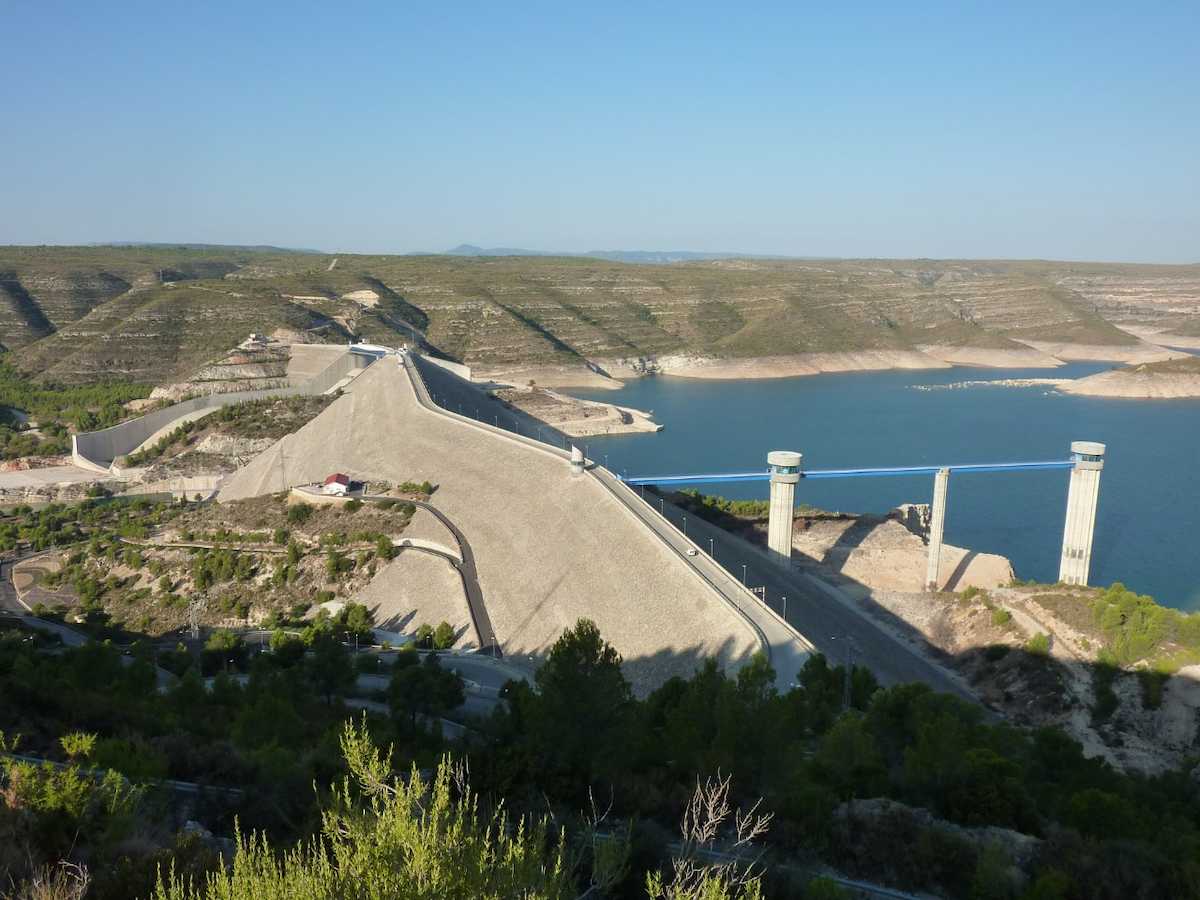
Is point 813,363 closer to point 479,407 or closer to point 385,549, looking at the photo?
point 479,407

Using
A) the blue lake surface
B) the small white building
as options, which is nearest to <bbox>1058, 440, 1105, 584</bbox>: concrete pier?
the blue lake surface

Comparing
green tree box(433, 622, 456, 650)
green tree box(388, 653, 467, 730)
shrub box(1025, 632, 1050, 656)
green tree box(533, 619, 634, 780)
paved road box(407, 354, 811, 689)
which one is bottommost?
green tree box(433, 622, 456, 650)

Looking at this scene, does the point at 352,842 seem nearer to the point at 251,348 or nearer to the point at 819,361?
the point at 251,348

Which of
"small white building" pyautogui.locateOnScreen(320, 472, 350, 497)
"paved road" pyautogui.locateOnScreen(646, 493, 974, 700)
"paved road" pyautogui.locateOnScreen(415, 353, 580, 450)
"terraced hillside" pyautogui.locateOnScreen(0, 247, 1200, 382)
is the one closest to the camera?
"paved road" pyautogui.locateOnScreen(646, 493, 974, 700)

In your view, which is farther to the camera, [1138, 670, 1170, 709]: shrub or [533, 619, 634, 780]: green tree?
[1138, 670, 1170, 709]: shrub

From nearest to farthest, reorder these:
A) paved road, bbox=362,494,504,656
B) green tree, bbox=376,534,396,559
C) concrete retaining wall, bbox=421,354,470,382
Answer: paved road, bbox=362,494,504,656, green tree, bbox=376,534,396,559, concrete retaining wall, bbox=421,354,470,382

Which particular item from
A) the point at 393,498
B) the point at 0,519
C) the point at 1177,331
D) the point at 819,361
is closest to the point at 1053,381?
the point at 819,361

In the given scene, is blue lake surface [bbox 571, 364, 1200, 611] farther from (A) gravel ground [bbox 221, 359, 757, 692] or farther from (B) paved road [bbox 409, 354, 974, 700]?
(B) paved road [bbox 409, 354, 974, 700]

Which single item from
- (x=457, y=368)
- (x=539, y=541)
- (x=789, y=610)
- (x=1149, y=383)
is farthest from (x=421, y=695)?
(x=1149, y=383)
